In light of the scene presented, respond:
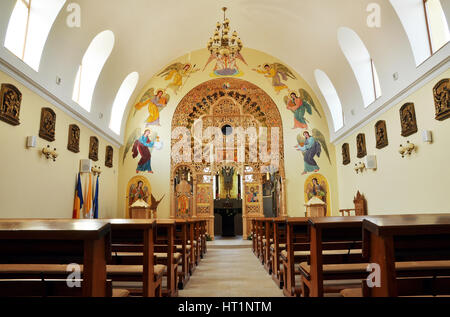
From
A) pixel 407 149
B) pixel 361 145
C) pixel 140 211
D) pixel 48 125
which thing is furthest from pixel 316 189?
pixel 48 125

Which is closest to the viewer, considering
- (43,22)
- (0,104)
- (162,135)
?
(0,104)

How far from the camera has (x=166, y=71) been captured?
13039 millimetres

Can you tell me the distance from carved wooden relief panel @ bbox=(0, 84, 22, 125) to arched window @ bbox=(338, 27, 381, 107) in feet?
28.7

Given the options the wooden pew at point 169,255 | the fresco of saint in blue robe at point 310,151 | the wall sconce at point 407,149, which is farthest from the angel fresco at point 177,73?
the wooden pew at point 169,255

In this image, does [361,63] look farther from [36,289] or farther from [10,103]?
[36,289]

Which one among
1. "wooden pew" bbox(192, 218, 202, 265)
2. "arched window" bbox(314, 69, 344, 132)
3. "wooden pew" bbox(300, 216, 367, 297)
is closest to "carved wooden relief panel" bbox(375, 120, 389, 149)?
"arched window" bbox(314, 69, 344, 132)

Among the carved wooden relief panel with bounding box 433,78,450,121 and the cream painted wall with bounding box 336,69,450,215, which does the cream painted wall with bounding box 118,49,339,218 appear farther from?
the carved wooden relief panel with bounding box 433,78,450,121

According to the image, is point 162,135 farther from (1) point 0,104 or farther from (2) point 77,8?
(1) point 0,104

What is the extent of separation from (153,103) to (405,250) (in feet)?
40.0

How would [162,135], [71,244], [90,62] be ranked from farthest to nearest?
[162,135] → [90,62] → [71,244]

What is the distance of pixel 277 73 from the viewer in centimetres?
1321

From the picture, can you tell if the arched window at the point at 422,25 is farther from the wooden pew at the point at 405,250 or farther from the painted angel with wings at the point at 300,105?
the wooden pew at the point at 405,250
